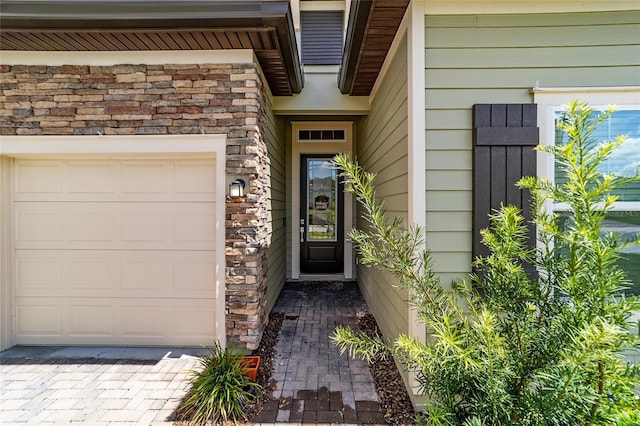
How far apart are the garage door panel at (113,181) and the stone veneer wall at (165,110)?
0.36 metres

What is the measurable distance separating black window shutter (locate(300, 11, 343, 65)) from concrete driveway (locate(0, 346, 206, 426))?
450 centimetres

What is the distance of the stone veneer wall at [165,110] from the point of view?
3.00 m

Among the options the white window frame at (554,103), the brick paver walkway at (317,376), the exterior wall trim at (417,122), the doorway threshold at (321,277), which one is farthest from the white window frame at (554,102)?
the doorway threshold at (321,277)

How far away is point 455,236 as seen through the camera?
2.30 m

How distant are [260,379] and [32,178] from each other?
3.25 meters

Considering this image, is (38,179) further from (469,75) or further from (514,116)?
(514,116)

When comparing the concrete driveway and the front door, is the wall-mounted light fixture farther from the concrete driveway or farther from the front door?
the front door

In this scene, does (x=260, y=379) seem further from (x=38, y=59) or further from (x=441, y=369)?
(x=38, y=59)

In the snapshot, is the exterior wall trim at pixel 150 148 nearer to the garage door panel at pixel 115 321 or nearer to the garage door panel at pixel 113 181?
the garage door panel at pixel 113 181

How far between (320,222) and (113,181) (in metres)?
3.39

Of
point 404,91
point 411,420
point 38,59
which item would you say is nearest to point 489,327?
point 411,420

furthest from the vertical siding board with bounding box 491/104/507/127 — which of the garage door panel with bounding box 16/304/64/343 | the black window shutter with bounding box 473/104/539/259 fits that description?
the garage door panel with bounding box 16/304/64/343

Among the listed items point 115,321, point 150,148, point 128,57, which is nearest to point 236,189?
point 150,148

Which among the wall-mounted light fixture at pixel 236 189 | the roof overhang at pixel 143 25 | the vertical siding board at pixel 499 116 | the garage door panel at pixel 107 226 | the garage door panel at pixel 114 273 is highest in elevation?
the roof overhang at pixel 143 25
